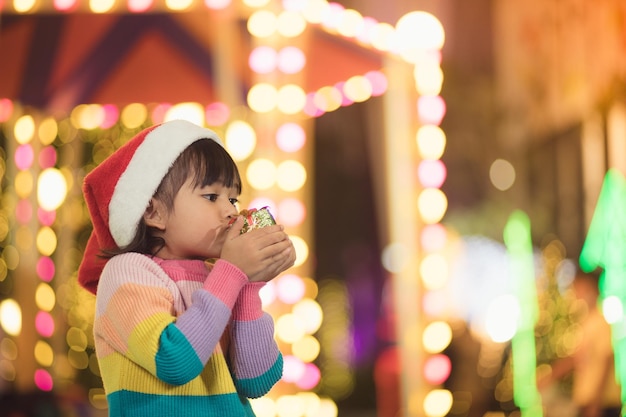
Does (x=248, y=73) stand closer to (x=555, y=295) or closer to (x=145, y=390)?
(x=145, y=390)

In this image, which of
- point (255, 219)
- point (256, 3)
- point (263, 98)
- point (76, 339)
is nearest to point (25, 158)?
point (263, 98)

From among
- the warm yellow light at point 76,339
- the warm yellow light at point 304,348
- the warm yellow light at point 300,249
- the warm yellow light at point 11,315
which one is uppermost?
the warm yellow light at point 300,249

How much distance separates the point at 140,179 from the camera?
175 centimetres

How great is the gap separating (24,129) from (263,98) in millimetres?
1445

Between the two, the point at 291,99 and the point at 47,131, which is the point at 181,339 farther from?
the point at 47,131

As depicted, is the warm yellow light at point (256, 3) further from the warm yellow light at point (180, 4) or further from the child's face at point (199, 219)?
the child's face at point (199, 219)

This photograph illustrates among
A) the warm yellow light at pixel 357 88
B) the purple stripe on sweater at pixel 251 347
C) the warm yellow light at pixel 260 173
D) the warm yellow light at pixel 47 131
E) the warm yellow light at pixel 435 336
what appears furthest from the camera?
the warm yellow light at pixel 47 131

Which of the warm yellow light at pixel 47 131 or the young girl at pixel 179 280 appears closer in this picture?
the young girl at pixel 179 280

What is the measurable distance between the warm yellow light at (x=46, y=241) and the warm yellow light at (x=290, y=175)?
1388mm

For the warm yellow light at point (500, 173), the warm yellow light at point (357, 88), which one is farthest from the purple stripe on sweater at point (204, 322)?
the warm yellow light at point (500, 173)

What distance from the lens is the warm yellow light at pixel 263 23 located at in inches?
170

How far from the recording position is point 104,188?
71.1 inches

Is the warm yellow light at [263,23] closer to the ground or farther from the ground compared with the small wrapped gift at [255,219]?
farther from the ground

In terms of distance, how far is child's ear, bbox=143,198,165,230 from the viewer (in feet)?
5.82
